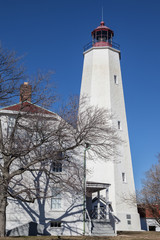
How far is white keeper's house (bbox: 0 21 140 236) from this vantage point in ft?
59.9

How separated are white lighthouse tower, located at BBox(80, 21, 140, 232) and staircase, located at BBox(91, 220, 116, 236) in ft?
1.73

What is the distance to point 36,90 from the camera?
1475 cm

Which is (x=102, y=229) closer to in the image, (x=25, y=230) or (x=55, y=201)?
(x=55, y=201)

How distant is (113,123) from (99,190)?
7116 mm

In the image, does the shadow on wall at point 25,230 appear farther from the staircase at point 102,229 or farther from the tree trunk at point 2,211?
the staircase at point 102,229

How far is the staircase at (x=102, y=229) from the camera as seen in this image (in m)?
18.5

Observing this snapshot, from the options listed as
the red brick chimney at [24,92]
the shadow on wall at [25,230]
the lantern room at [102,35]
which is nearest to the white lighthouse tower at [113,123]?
the lantern room at [102,35]

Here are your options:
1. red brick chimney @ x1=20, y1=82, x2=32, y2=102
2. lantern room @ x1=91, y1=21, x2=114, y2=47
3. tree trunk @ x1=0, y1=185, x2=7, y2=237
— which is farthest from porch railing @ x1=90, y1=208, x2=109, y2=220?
lantern room @ x1=91, y1=21, x2=114, y2=47

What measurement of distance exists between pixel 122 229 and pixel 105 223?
15.4 feet

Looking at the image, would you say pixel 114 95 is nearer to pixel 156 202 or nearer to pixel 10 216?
pixel 156 202

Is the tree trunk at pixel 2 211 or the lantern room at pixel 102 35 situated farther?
the lantern room at pixel 102 35

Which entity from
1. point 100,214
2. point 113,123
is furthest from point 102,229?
point 113,123

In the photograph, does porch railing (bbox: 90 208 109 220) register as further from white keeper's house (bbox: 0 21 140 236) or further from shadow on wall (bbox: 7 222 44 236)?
shadow on wall (bbox: 7 222 44 236)

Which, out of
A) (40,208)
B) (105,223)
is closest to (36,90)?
(40,208)
